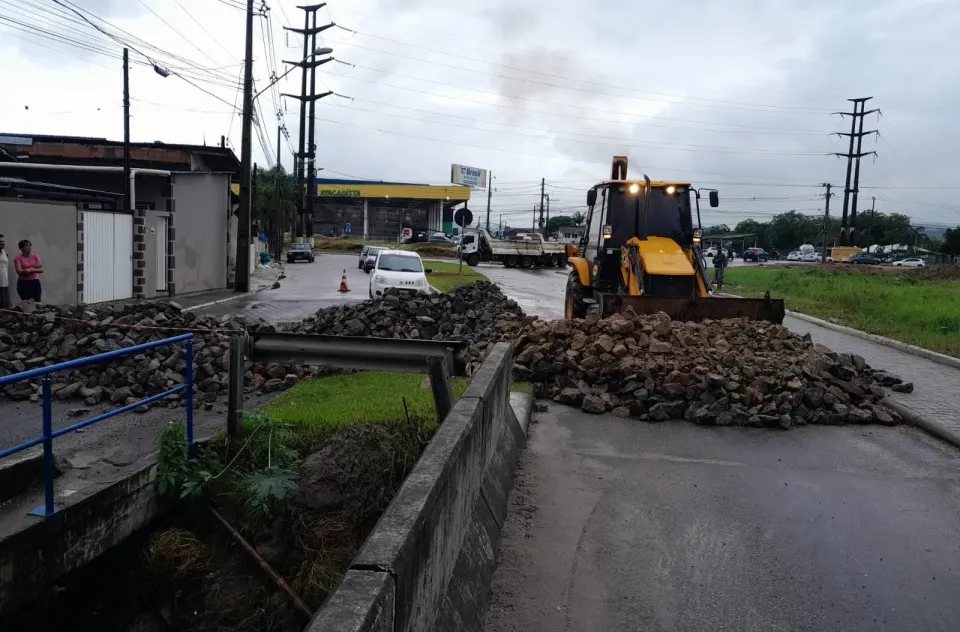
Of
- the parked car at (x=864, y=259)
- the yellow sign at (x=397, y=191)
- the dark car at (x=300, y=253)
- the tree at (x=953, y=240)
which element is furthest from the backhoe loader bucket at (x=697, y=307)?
the yellow sign at (x=397, y=191)

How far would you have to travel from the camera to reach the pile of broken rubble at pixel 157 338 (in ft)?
33.6

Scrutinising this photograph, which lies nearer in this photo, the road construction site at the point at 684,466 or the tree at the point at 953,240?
the road construction site at the point at 684,466

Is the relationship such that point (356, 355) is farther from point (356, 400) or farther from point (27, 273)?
point (27, 273)

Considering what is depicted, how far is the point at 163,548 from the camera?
666 centimetres

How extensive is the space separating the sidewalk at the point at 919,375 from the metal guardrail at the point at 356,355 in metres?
5.96

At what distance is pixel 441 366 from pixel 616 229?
930 centimetres

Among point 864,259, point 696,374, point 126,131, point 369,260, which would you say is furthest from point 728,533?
point 864,259

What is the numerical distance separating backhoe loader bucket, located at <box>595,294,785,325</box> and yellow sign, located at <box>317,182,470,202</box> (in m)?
83.2

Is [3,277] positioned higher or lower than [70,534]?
higher

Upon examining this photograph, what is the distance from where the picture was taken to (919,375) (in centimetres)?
1256

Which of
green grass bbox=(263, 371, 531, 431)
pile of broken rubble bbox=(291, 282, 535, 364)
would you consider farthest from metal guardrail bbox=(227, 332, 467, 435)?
pile of broken rubble bbox=(291, 282, 535, 364)

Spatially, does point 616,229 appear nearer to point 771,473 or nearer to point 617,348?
point 617,348

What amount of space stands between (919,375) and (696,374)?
5.10 meters

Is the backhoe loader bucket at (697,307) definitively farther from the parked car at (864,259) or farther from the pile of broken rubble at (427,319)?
the parked car at (864,259)
